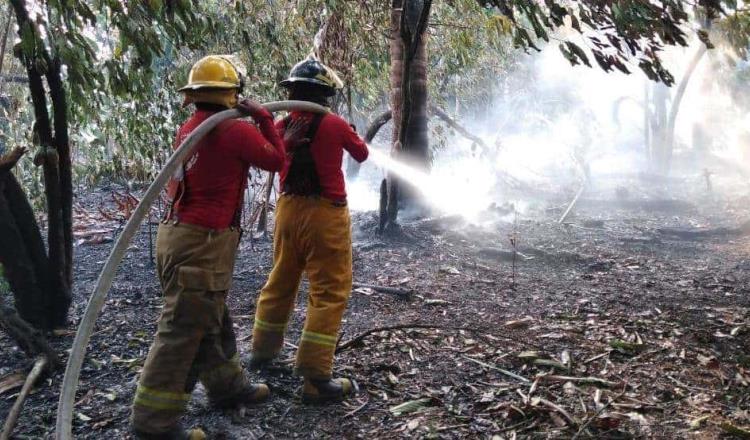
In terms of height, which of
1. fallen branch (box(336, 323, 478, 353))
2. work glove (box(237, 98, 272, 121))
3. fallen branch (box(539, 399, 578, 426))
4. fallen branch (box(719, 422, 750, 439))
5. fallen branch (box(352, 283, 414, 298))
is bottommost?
fallen branch (box(539, 399, 578, 426))

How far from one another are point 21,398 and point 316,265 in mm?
1668

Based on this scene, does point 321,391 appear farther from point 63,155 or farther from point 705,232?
point 705,232

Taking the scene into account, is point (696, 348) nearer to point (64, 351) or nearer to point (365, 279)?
point (365, 279)

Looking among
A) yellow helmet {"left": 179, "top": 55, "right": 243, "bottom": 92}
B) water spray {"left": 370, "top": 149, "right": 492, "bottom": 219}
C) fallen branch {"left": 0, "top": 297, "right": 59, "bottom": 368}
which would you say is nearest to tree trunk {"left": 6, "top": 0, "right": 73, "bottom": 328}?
fallen branch {"left": 0, "top": 297, "right": 59, "bottom": 368}

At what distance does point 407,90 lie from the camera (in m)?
6.62

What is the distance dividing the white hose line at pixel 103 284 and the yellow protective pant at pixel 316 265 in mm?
787

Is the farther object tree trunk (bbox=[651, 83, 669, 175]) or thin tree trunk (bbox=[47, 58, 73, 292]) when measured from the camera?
tree trunk (bbox=[651, 83, 669, 175])

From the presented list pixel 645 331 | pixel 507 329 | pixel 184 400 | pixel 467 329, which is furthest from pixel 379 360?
pixel 645 331

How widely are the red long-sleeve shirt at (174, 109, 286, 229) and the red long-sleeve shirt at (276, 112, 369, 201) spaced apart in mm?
451

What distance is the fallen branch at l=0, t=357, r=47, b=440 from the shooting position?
2.85 m

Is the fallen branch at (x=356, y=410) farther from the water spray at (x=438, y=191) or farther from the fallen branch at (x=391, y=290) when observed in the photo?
the water spray at (x=438, y=191)

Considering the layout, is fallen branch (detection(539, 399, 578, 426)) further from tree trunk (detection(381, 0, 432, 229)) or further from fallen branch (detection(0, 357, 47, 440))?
tree trunk (detection(381, 0, 432, 229))

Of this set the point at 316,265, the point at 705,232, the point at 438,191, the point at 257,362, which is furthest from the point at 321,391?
the point at 705,232

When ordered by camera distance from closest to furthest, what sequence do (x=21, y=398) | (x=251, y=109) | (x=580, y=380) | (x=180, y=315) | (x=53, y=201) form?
(x=180, y=315) → (x=251, y=109) → (x=21, y=398) → (x=580, y=380) → (x=53, y=201)
